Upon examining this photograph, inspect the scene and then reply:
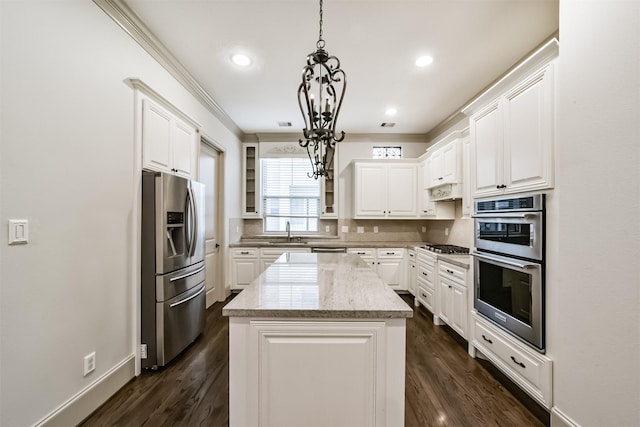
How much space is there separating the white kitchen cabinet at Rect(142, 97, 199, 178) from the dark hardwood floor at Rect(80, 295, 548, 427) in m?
1.77

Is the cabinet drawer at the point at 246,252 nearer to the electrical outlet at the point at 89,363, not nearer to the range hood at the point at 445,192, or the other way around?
the electrical outlet at the point at 89,363

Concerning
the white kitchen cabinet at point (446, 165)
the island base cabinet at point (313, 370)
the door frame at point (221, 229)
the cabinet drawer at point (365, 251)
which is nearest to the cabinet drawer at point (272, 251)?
the door frame at point (221, 229)

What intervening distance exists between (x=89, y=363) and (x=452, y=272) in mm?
3206

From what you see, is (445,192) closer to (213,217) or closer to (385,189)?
(385,189)

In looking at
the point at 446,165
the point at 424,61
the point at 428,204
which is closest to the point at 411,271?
the point at 428,204

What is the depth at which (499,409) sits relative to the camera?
185 centimetres

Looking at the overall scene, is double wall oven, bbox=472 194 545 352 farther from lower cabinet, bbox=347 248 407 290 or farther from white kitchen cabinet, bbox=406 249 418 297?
lower cabinet, bbox=347 248 407 290

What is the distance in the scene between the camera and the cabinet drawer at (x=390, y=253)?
14.3 ft

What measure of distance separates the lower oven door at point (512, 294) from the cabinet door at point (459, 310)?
23 centimetres

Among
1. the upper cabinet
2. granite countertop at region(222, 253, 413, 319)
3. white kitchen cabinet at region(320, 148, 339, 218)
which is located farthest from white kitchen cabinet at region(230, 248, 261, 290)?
the upper cabinet

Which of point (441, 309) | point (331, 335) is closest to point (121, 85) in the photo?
point (331, 335)

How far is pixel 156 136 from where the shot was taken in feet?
7.81

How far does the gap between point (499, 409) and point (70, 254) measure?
→ 3.00 m

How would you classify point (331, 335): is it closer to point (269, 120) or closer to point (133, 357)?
point (133, 357)
